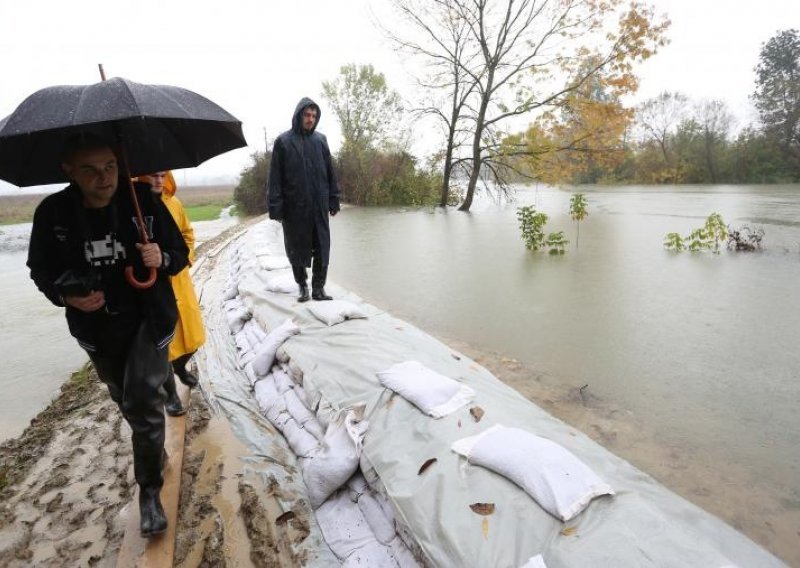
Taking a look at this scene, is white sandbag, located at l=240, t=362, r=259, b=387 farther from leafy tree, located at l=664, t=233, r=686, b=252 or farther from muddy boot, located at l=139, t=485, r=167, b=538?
leafy tree, located at l=664, t=233, r=686, b=252

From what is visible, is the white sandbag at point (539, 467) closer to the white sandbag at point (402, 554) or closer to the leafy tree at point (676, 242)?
the white sandbag at point (402, 554)

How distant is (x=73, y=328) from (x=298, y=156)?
94.0 inches

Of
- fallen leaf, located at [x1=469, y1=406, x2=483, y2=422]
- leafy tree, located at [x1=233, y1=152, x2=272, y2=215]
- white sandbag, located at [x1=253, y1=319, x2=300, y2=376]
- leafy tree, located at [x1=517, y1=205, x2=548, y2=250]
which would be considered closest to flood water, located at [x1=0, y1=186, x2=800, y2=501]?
leafy tree, located at [x1=517, y1=205, x2=548, y2=250]

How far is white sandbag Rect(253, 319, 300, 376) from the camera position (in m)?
3.25

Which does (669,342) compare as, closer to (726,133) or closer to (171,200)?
(171,200)

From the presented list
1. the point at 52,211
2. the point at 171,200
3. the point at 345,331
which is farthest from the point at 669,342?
the point at 52,211

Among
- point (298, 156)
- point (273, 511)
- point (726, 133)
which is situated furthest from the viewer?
point (726, 133)

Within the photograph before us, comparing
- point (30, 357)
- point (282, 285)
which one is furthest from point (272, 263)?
point (30, 357)

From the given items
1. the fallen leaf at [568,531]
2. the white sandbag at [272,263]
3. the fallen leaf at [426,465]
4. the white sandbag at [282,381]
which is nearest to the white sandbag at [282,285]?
the white sandbag at [272,263]

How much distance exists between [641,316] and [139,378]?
4.45m

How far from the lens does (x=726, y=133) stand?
104ft

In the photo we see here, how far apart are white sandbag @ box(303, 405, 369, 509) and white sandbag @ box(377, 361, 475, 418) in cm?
24

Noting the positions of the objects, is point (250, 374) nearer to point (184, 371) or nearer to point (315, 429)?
point (184, 371)

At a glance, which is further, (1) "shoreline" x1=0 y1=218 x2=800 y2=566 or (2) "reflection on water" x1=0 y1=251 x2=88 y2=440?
(2) "reflection on water" x1=0 y1=251 x2=88 y2=440
